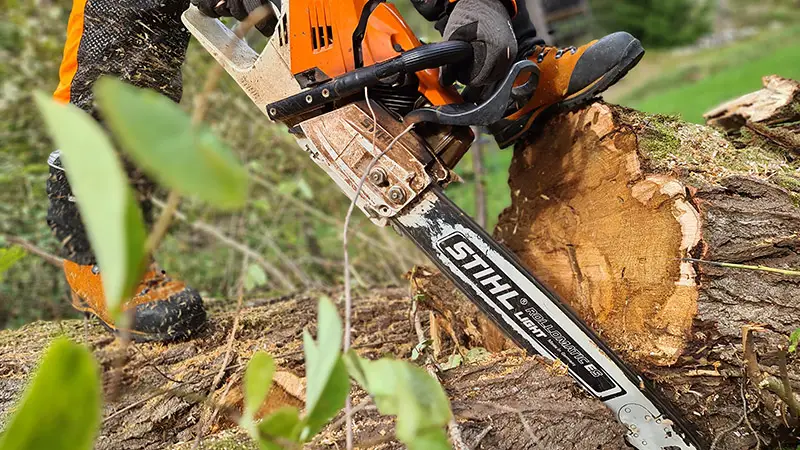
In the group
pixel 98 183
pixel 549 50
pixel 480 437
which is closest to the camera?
pixel 98 183

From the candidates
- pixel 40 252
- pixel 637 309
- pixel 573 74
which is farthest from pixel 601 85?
pixel 40 252

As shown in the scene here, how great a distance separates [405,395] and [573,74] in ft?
3.91

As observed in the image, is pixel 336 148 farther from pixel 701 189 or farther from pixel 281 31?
pixel 701 189

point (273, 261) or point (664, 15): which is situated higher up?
point (273, 261)

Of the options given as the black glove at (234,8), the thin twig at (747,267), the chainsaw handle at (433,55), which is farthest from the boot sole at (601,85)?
the black glove at (234,8)

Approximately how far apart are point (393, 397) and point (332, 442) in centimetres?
64

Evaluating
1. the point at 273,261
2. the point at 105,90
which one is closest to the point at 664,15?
the point at 273,261

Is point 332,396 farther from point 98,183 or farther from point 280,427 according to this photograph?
point 98,183

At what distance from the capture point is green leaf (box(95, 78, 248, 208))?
Result: 0.41 metres

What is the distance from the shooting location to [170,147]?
43cm

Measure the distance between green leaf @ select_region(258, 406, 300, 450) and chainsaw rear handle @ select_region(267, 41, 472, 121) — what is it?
0.96 metres

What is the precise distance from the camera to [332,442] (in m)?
1.30

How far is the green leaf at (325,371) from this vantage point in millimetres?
669

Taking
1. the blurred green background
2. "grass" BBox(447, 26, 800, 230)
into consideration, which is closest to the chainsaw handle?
the blurred green background
